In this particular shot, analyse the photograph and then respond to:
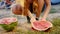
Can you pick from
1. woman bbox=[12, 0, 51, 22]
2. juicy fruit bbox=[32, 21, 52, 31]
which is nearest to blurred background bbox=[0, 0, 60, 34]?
woman bbox=[12, 0, 51, 22]

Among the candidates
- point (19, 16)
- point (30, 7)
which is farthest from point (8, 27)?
point (19, 16)

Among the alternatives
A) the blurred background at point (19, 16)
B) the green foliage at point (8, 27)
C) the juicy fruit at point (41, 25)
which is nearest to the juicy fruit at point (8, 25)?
the green foliage at point (8, 27)

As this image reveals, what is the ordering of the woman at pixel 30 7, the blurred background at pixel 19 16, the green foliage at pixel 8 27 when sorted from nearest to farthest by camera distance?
the green foliage at pixel 8 27 → the woman at pixel 30 7 → the blurred background at pixel 19 16

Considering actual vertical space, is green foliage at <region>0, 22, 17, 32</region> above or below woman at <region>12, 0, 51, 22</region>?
below

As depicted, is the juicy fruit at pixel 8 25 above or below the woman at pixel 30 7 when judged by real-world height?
below

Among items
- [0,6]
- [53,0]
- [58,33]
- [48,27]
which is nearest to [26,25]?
[48,27]

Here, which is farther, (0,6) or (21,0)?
(0,6)

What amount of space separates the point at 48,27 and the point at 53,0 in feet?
5.27

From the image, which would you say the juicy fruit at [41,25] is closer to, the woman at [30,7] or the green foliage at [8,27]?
the woman at [30,7]

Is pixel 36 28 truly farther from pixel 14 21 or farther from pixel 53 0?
pixel 53 0

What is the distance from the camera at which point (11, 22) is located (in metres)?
1.90

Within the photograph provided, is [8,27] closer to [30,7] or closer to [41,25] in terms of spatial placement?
[41,25]

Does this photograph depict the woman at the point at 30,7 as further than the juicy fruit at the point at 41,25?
Yes

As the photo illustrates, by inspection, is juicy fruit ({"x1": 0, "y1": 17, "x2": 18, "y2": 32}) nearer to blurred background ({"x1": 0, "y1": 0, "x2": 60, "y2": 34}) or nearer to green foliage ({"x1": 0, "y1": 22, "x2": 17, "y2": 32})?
green foliage ({"x1": 0, "y1": 22, "x2": 17, "y2": 32})
